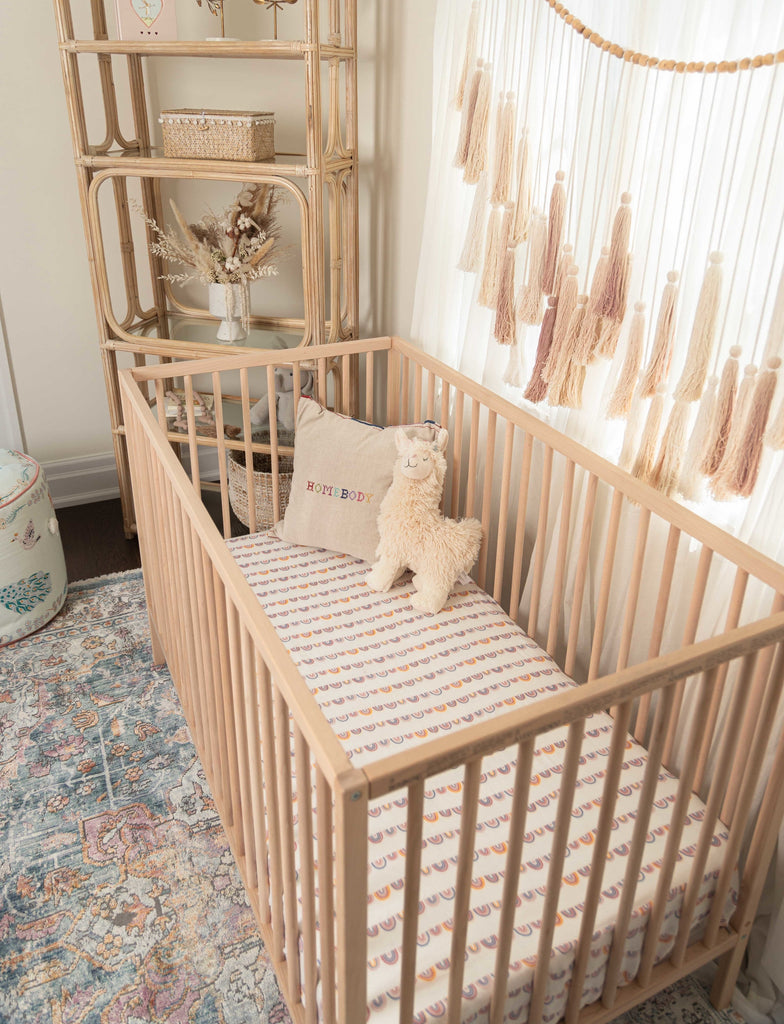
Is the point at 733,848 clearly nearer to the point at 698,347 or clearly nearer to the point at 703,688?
the point at 703,688

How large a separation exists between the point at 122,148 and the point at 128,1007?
2360 mm

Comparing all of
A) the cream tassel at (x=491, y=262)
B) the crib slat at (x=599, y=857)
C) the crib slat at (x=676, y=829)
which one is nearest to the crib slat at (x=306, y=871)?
the crib slat at (x=599, y=857)

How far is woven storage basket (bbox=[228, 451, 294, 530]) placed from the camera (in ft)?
7.83

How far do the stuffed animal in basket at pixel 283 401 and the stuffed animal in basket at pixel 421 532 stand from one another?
531 millimetres

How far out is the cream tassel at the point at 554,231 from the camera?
1.60 meters

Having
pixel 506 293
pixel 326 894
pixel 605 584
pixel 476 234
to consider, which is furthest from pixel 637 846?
pixel 476 234

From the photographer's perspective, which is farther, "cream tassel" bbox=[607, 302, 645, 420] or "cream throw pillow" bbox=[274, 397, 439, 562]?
"cream throw pillow" bbox=[274, 397, 439, 562]

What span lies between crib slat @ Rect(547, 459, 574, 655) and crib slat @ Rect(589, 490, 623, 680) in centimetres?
9

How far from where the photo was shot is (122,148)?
8.66ft

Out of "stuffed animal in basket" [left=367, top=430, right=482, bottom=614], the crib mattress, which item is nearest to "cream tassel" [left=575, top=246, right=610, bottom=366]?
"stuffed animal in basket" [left=367, top=430, right=482, bottom=614]

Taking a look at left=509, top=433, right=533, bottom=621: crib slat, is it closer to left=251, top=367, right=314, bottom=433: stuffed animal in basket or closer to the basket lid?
left=251, top=367, right=314, bottom=433: stuffed animal in basket

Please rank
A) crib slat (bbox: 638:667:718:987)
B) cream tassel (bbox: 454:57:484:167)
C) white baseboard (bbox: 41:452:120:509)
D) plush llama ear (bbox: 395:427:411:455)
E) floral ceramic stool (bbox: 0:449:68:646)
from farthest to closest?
white baseboard (bbox: 41:452:120:509) → floral ceramic stool (bbox: 0:449:68:646) → plush llama ear (bbox: 395:427:411:455) → cream tassel (bbox: 454:57:484:167) → crib slat (bbox: 638:667:718:987)

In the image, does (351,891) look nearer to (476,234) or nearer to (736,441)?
(736,441)

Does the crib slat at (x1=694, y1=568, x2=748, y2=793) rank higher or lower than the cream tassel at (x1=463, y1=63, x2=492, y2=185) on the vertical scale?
lower
